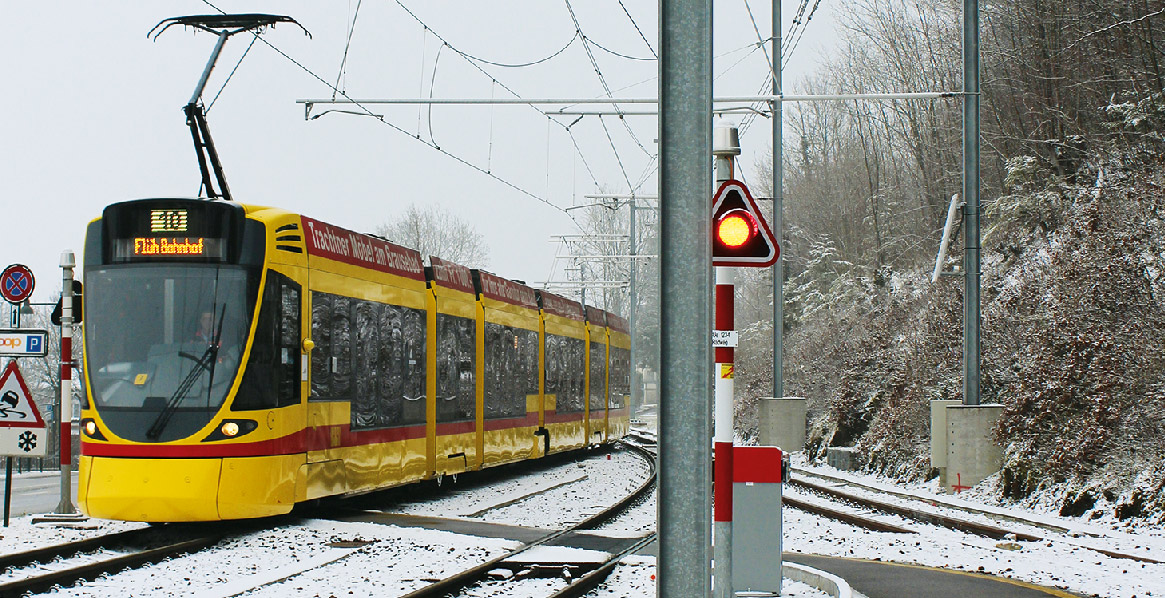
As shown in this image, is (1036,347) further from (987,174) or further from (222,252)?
(987,174)

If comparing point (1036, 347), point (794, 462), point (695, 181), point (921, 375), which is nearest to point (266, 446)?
point (695, 181)

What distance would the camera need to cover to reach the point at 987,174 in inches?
1259

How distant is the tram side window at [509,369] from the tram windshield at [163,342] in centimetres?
747

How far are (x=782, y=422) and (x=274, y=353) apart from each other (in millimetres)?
16970

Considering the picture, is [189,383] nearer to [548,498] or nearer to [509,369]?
[548,498]

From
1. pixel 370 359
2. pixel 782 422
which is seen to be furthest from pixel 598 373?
pixel 370 359

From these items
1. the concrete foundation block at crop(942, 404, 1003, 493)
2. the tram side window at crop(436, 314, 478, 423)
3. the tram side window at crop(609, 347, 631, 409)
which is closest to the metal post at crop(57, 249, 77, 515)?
the tram side window at crop(436, 314, 478, 423)

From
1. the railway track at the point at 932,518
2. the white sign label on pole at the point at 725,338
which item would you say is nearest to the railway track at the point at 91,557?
the white sign label on pole at the point at 725,338

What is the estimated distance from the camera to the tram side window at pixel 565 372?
2428 cm

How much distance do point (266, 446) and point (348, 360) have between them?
2195mm

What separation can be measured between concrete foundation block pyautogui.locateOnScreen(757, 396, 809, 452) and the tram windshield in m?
16.9

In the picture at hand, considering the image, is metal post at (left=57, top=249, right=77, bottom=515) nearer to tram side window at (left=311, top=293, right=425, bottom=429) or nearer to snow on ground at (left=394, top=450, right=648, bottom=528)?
tram side window at (left=311, top=293, right=425, bottom=429)

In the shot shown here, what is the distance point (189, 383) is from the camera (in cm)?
1242

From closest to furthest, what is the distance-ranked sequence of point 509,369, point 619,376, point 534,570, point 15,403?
1. point 534,570
2. point 15,403
3. point 509,369
4. point 619,376
